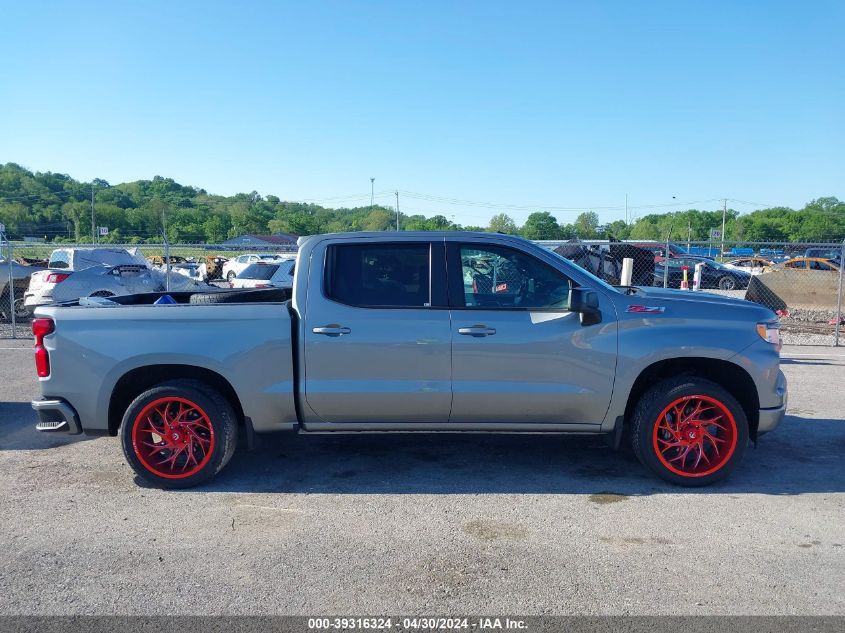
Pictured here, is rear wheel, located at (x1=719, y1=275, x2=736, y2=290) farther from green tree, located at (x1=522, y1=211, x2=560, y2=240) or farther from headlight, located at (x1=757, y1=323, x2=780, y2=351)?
green tree, located at (x1=522, y1=211, x2=560, y2=240)

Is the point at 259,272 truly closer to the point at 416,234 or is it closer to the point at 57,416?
the point at 57,416

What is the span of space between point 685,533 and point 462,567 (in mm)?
1464

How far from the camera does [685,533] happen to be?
4016 millimetres

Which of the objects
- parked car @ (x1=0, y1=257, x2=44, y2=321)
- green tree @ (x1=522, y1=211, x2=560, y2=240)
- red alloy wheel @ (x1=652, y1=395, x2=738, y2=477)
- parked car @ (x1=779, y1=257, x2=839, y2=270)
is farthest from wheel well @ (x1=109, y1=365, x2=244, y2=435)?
green tree @ (x1=522, y1=211, x2=560, y2=240)

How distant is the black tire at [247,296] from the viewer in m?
5.92

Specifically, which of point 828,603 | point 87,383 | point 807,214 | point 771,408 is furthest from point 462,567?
point 807,214

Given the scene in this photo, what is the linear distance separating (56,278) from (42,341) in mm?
10009

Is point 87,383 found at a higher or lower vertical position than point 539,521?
higher

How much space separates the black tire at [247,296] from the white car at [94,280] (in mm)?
7937

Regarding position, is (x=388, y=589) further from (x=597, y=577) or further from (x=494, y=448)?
(x=494, y=448)

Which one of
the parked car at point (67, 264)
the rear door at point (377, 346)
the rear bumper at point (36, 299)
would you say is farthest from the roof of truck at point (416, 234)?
the rear bumper at point (36, 299)

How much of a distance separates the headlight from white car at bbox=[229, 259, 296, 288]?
372 inches

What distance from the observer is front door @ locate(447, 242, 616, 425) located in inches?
183

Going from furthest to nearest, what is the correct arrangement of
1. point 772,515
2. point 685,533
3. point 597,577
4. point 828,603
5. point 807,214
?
1. point 807,214
2. point 772,515
3. point 685,533
4. point 597,577
5. point 828,603
